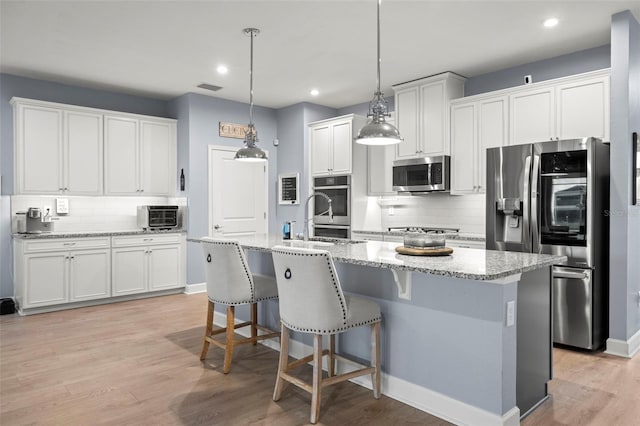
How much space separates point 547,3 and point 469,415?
310 cm

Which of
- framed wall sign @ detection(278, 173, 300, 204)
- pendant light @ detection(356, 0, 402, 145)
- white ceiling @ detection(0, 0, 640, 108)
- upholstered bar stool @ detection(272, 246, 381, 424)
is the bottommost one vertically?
upholstered bar stool @ detection(272, 246, 381, 424)

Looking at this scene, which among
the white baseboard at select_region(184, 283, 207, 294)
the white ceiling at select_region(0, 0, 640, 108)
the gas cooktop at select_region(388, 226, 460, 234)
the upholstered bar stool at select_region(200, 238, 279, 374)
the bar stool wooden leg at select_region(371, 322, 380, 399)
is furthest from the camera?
the white baseboard at select_region(184, 283, 207, 294)

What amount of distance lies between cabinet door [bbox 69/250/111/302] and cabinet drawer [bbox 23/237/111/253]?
2.9 inches

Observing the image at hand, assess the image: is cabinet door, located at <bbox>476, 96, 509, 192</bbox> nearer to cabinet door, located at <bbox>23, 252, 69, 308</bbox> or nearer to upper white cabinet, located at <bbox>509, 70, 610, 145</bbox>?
upper white cabinet, located at <bbox>509, 70, 610, 145</bbox>

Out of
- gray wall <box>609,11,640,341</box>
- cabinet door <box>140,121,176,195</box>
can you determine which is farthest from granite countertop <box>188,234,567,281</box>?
cabinet door <box>140,121,176,195</box>

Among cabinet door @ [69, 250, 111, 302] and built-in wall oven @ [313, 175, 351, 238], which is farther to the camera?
built-in wall oven @ [313, 175, 351, 238]

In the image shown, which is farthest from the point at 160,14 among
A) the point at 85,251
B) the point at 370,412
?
the point at 370,412

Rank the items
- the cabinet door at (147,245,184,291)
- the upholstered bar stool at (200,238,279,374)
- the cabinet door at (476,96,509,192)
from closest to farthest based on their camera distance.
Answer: the upholstered bar stool at (200,238,279,374) < the cabinet door at (476,96,509,192) < the cabinet door at (147,245,184,291)

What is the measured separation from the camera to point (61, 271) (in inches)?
201

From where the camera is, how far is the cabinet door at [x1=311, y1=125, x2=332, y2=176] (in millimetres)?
6336

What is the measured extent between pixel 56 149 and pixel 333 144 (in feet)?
11.6

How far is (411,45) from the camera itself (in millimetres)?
4285

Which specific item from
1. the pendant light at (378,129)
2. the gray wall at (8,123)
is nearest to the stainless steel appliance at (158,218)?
the gray wall at (8,123)

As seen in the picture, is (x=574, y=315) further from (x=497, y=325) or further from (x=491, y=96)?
(x=491, y=96)
